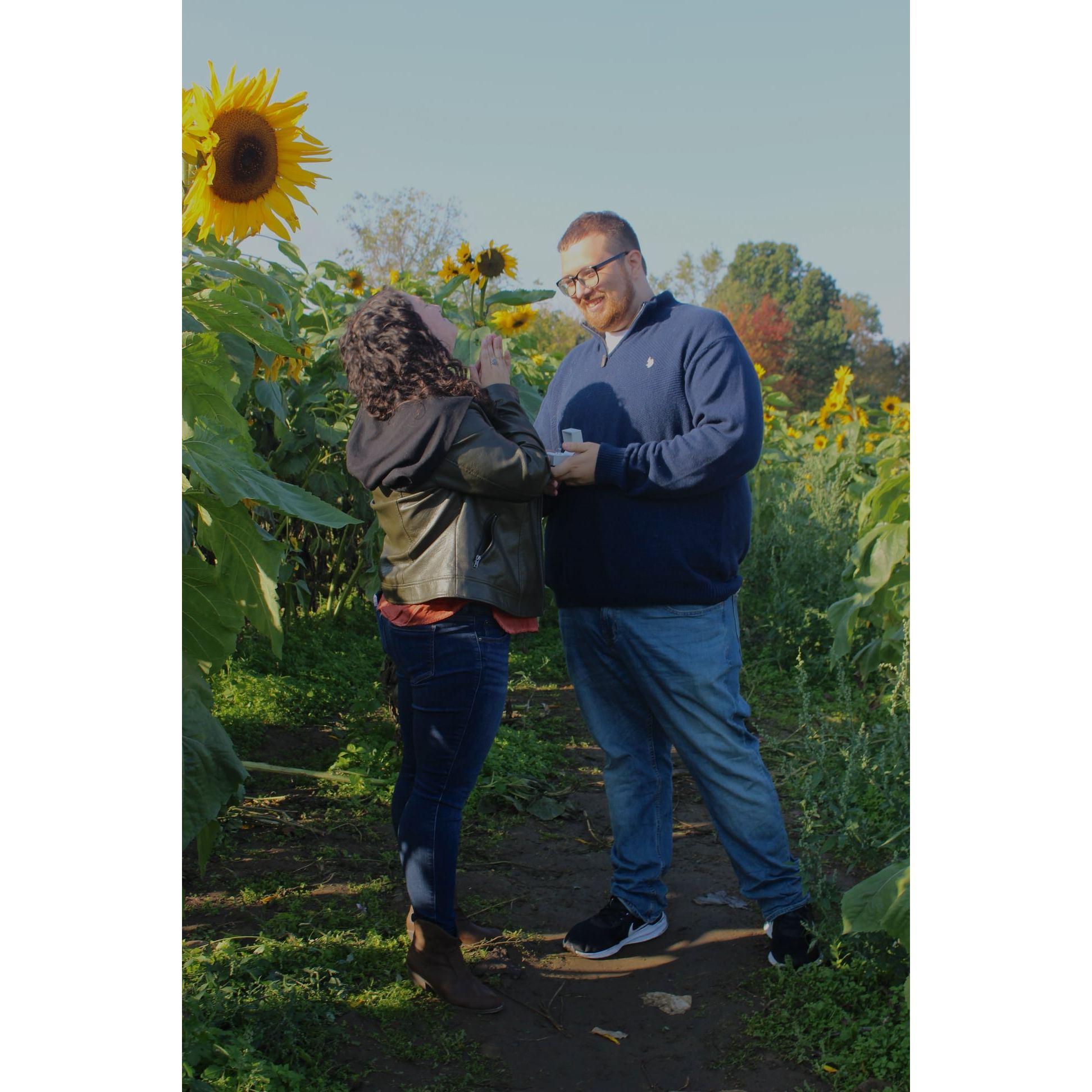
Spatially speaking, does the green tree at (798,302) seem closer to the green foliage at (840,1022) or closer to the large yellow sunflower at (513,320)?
the large yellow sunflower at (513,320)

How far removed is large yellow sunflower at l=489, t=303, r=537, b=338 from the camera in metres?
5.80

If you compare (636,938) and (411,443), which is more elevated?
(411,443)

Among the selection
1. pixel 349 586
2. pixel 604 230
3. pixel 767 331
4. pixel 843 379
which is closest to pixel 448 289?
pixel 349 586

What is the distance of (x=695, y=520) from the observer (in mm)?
2627

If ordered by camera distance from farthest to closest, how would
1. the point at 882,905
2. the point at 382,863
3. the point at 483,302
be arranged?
the point at 483,302 → the point at 382,863 → the point at 882,905

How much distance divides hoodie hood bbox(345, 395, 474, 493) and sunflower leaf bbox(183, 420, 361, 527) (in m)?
0.33

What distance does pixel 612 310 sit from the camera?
2715mm

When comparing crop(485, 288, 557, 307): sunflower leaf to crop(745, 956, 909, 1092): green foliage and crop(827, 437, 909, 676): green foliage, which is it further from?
crop(745, 956, 909, 1092): green foliage

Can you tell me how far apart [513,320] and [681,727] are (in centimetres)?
364

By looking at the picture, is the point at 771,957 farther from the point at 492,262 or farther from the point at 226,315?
the point at 492,262

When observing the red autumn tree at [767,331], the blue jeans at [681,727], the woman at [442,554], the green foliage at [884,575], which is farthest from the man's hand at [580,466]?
the red autumn tree at [767,331]

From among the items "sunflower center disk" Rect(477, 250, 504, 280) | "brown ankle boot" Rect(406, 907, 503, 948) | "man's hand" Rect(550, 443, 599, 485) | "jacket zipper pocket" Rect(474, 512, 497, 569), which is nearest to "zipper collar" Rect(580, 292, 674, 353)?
"man's hand" Rect(550, 443, 599, 485)
